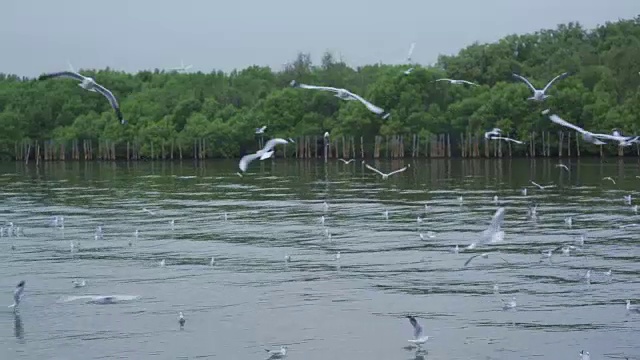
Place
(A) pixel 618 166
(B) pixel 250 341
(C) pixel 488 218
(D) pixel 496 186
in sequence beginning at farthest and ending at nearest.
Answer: (A) pixel 618 166 < (D) pixel 496 186 < (C) pixel 488 218 < (B) pixel 250 341

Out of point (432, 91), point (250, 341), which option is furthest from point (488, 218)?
point (432, 91)

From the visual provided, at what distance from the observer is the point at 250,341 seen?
88.2ft

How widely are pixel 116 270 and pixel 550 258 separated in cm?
1397

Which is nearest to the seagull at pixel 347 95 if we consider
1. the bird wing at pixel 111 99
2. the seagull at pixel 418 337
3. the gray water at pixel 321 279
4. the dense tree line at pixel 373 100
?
the gray water at pixel 321 279

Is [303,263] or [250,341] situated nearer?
[250,341]

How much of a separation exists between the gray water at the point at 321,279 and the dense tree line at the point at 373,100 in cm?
7646

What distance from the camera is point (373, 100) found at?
142000mm

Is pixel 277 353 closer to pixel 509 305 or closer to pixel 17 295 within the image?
pixel 509 305

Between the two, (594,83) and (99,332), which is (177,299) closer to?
(99,332)

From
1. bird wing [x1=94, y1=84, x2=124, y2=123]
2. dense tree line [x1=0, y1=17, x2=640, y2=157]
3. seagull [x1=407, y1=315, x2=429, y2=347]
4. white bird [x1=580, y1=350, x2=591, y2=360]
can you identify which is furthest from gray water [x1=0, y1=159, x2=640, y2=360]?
dense tree line [x1=0, y1=17, x2=640, y2=157]

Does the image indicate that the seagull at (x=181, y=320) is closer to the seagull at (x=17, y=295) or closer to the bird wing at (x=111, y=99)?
the seagull at (x=17, y=295)

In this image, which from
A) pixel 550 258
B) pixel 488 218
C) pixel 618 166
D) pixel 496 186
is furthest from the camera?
pixel 618 166

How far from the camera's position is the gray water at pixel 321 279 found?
2669 cm

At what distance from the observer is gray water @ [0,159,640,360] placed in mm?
26688
